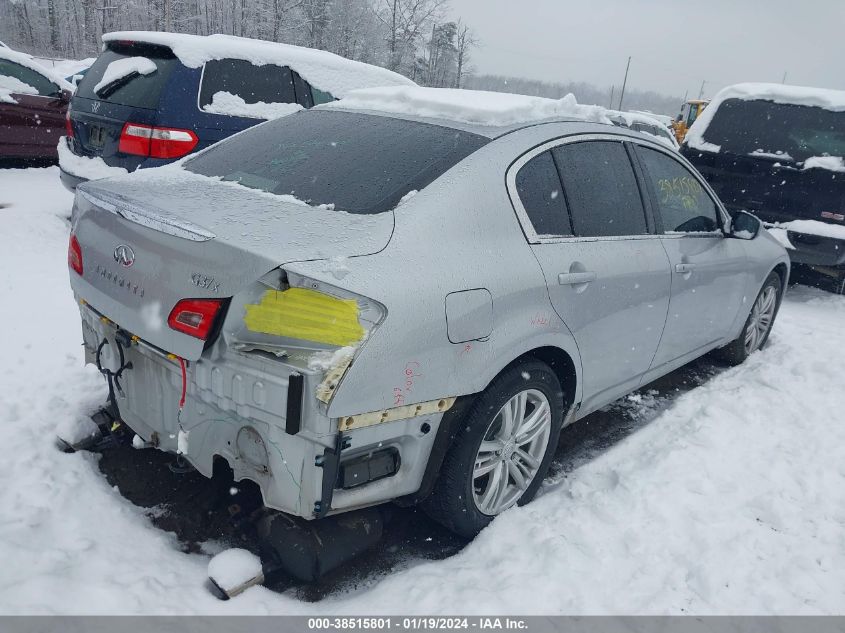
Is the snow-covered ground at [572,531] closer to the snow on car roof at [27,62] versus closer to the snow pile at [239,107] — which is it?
the snow pile at [239,107]

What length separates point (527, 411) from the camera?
2.74m

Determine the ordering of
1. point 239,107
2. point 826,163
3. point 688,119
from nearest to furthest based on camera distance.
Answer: point 239,107
point 826,163
point 688,119

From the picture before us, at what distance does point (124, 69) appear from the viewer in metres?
5.61

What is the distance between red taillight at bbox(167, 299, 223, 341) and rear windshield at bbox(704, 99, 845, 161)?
270 inches

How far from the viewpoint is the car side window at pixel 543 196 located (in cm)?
257

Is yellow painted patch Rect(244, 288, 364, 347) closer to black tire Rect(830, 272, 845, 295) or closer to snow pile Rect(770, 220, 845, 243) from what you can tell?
snow pile Rect(770, 220, 845, 243)

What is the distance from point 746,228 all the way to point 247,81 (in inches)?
184

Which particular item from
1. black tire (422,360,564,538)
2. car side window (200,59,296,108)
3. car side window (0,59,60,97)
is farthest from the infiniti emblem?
car side window (0,59,60,97)

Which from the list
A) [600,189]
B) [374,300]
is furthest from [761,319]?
[374,300]

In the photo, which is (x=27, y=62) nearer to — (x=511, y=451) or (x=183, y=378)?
(x=183, y=378)

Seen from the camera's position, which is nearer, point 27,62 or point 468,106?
point 468,106

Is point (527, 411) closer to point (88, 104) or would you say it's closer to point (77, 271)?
point (77, 271)
